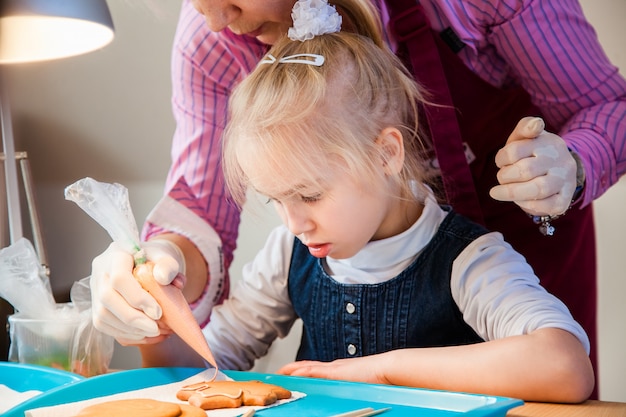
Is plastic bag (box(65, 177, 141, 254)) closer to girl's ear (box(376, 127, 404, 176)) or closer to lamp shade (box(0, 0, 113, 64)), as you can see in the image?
girl's ear (box(376, 127, 404, 176))

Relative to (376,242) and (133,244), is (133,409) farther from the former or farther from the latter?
(376,242)

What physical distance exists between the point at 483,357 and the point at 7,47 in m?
0.96

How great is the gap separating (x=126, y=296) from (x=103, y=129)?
71 centimetres

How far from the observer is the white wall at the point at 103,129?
A: 1419 millimetres

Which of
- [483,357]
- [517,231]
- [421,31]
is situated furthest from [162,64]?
[483,357]

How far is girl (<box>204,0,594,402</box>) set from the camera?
29.8 inches

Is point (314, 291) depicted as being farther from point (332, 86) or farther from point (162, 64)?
point (162, 64)

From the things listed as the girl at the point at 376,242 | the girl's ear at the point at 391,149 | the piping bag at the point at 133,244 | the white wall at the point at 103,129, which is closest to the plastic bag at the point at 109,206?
the piping bag at the point at 133,244

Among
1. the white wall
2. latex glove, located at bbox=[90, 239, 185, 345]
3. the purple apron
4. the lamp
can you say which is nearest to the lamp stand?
the lamp

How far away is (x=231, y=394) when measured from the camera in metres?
0.73

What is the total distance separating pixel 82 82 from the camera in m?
1.48

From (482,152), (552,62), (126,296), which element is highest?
(552,62)

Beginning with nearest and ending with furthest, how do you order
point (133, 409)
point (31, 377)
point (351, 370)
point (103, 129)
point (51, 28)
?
point (133, 409) → point (351, 370) → point (31, 377) → point (51, 28) → point (103, 129)

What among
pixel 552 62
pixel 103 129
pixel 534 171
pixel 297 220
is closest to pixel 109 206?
pixel 297 220
